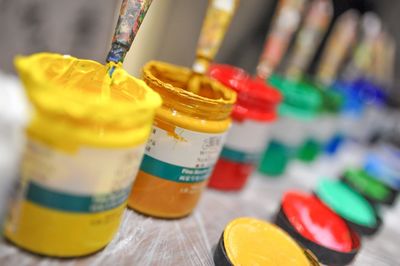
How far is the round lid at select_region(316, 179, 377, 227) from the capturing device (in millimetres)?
913

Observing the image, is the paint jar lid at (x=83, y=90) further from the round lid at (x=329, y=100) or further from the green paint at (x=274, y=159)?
the round lid at (x=329, y=100)

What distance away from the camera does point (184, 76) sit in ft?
2.54

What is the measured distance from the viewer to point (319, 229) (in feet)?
2.57

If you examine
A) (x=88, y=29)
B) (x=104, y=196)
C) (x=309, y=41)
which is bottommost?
(x=104, y=196)

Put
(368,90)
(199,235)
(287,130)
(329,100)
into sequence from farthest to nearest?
(368,90) → (329,100) → (287,130) → (199,235)

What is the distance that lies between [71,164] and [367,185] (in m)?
0.96

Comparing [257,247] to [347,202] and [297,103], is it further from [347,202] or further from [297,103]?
[297,103]

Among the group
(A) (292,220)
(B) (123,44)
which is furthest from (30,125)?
(A) (292,220)

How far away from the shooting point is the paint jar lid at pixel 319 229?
0.72m

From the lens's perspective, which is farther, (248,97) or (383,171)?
(383,171)

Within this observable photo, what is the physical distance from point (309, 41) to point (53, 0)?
0.76m

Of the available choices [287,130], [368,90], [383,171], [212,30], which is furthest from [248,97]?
[368,90]

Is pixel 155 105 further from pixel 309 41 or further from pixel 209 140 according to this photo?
pixel 309 41

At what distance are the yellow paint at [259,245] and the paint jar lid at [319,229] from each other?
0.15ft
